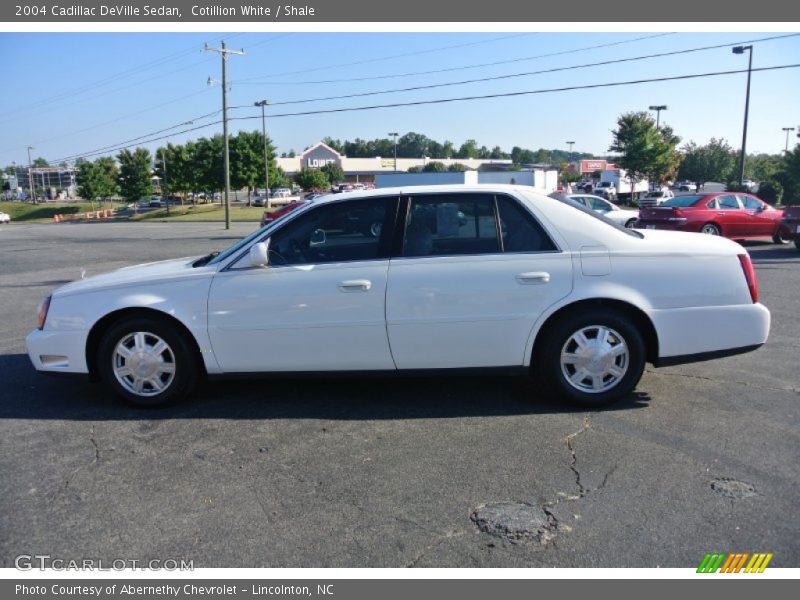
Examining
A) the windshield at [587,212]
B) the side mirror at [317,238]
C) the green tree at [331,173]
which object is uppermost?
the green tree at [331,173]

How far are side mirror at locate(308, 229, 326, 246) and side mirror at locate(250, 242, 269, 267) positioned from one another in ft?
1.19

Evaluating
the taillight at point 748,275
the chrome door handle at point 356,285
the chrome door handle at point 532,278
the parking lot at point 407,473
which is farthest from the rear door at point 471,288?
the taillight at point 748,275

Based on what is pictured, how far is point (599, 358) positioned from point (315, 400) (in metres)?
2.19

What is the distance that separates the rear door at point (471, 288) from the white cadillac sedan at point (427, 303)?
0.03 feet

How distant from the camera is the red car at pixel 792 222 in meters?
15.9

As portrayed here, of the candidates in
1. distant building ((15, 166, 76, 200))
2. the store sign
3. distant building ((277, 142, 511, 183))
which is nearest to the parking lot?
distant building ((277, 142, 511, 183))

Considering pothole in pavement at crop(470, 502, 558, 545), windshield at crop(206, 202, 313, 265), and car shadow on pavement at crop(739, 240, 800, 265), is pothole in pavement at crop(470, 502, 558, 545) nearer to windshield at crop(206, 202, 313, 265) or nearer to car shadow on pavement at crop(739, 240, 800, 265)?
windshield at crop(206, 202, 313, 265)

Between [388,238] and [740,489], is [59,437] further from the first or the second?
[740,489]

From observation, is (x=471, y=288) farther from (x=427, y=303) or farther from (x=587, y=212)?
(x=587, y=212)

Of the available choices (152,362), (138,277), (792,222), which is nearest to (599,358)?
(152,362)

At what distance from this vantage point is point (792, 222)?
52.8 feet

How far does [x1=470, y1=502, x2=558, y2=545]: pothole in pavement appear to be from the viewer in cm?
314

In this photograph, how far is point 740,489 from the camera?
11.7ft

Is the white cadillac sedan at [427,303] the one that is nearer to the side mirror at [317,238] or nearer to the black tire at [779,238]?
the side mirror at [317,238]
